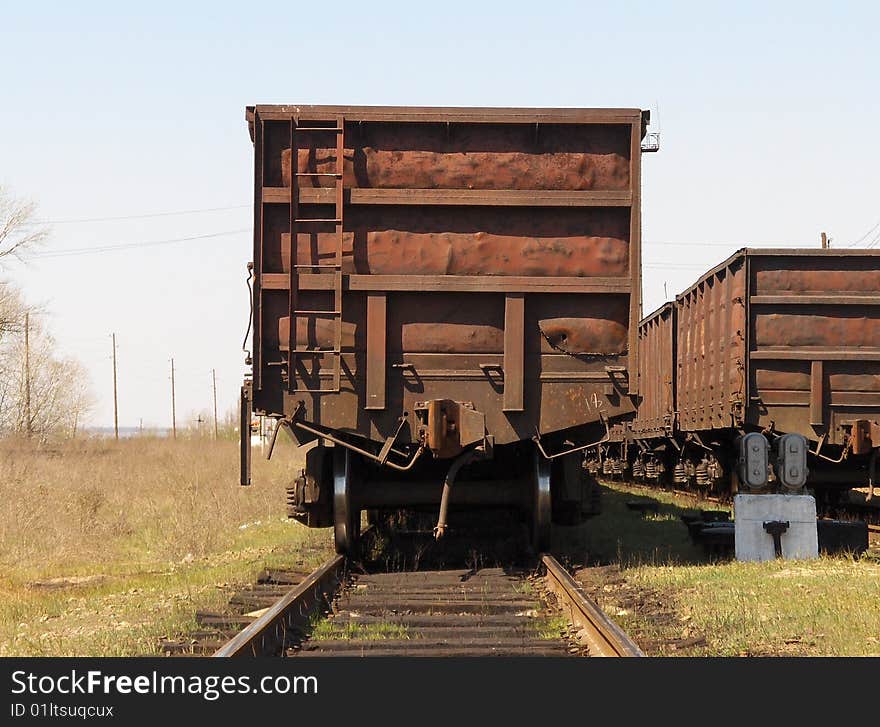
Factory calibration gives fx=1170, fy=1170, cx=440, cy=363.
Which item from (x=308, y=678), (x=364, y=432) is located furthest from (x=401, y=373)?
(x=308, y=678)

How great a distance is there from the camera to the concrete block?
11.8 metres

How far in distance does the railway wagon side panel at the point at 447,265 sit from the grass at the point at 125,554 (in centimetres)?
217

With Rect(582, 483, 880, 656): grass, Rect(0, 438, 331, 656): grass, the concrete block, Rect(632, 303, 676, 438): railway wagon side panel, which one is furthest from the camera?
Rect(632, 303, 676, 438): railway wagon side panel

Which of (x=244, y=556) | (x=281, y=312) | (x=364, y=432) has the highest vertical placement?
(x=281, y=312)

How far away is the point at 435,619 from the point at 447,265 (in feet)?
11.8

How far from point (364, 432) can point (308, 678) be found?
5087 millimetres

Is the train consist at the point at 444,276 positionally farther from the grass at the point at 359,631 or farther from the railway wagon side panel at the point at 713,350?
the railway wagon side panel at the point at 713,350

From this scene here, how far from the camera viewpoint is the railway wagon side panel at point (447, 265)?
10.6m

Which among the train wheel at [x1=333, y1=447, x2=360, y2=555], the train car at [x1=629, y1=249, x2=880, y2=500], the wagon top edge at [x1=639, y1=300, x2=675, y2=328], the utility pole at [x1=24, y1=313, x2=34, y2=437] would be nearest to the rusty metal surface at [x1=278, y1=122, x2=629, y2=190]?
the train wheel at [x1=333, y1=447, x2=360, y2=555]

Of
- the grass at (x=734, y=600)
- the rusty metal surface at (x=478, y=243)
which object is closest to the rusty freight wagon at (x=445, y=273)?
the rusty metal surface at (x=478, y=243)

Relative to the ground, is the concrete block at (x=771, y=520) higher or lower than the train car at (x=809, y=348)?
lower

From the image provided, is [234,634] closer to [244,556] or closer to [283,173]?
[283,173]

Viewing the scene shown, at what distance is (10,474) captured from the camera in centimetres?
2527

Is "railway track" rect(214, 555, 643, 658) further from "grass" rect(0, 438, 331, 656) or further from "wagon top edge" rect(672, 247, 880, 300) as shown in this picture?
"wagon top edge" rect(672, 247, 880, 300)
